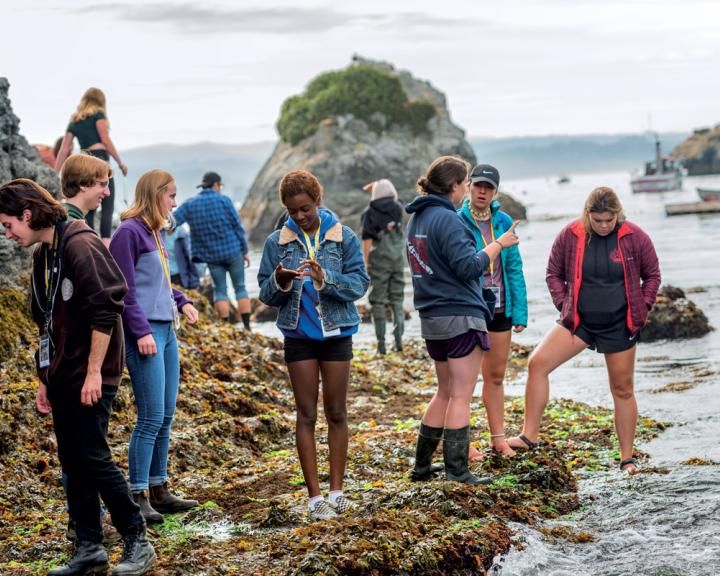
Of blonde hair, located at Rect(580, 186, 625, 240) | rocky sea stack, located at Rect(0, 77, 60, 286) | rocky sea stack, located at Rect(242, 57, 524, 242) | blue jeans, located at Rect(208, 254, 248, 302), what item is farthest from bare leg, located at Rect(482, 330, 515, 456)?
rocky sea stack, located at Rect(242, 57, 524, 242)

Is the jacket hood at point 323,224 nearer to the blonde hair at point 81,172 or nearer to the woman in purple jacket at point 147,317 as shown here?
the woman in purple jacket at point 147,317

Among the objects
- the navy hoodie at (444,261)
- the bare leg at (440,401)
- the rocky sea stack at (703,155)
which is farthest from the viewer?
the rocky sea stack at (703,155)

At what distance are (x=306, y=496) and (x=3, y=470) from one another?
2.23 meters

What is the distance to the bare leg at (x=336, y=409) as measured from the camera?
6738mm

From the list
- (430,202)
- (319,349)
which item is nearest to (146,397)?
(319,349)

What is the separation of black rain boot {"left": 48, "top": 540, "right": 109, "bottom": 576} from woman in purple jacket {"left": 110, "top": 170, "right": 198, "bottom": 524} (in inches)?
37.3

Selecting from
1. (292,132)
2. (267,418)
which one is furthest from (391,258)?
(292,132)

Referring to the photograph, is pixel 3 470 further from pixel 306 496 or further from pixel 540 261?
pixel 540 261

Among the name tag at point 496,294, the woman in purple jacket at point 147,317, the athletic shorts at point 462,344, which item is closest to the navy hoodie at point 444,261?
the athletic shorts at point 462,344

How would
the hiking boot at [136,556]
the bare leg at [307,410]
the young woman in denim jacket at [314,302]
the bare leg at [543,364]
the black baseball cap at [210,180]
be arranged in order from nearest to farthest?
the hiking boot at [136,556] < the young woman in denim jacket at [314,302] < the bare leg at [307,410] < the bare leg at [543,364] < the black baseball cap at [210,180]

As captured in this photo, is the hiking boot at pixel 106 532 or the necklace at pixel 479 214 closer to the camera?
the hiking boot at pixel 106 532

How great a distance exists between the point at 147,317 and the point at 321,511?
5.34 ft

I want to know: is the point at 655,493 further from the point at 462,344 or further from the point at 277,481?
the point at 277,481

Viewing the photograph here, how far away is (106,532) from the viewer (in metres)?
6.65
